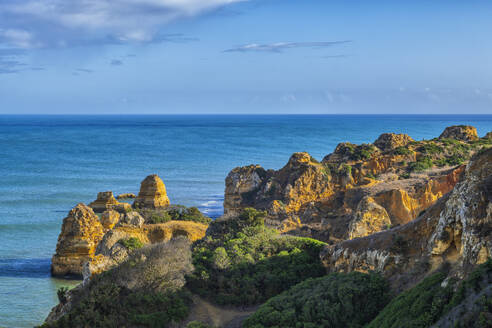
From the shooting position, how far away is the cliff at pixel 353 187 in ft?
88.1

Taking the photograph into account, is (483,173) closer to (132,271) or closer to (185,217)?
(132,271)

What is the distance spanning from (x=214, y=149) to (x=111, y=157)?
24348mm

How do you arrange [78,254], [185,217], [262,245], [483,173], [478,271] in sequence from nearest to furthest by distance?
[478,271], [483,173], [262,245], [78,254], [185,217]

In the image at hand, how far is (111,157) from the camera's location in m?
100

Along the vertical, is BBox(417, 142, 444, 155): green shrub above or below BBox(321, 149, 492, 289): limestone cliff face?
above

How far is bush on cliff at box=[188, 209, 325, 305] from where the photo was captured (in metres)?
21.7

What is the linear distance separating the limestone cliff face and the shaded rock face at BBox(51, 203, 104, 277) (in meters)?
16.4

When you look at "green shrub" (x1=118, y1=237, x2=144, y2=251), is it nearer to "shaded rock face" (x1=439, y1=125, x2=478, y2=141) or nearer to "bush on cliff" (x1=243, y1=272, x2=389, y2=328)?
"bush on cliff" (x1=243, y1=272, x2=389, y2=328)

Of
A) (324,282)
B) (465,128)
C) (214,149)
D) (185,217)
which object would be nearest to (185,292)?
(324,282)

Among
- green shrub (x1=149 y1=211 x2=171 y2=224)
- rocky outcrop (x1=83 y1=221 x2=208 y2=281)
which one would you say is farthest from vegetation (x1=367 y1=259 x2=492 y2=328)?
green shrub (x1=149 y1=211 x2=171 y2=224)

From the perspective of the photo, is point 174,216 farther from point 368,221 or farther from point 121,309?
point 121,309

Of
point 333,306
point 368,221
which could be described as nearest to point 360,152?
point 368,221

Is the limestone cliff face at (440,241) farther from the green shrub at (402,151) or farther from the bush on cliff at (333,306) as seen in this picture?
the green shrub at (402,151)

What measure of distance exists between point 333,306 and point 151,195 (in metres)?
31.7
